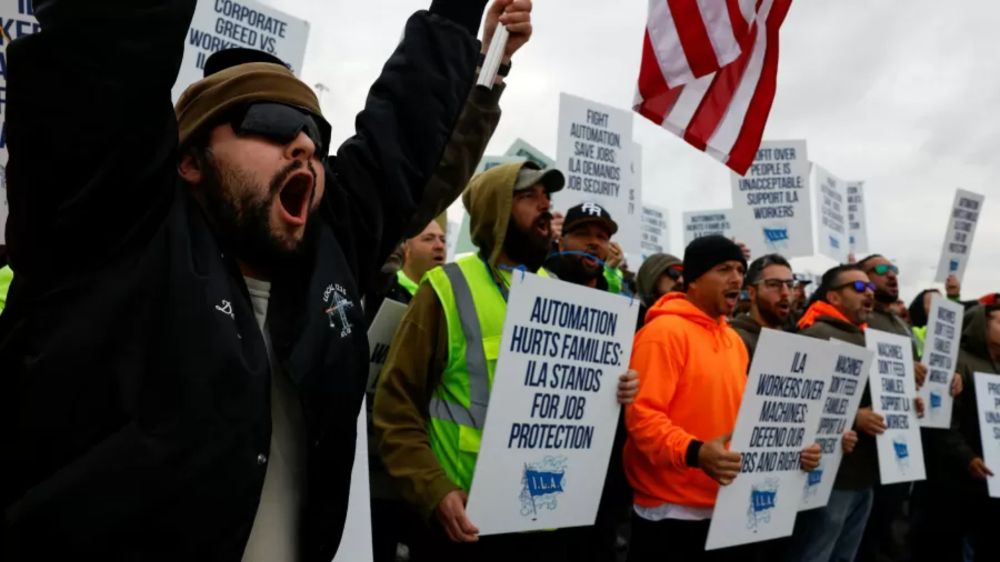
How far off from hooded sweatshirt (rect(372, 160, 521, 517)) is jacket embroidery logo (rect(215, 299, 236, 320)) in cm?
174

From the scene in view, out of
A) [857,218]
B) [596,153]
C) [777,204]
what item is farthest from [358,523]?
[857,218]

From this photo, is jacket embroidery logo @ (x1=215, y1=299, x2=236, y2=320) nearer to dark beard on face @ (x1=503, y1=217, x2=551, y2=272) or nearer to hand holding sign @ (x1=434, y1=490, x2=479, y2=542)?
hand holding sign @ (x1=434, y1=490, x2=479, y2=542)

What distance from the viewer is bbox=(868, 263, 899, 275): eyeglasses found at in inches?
261

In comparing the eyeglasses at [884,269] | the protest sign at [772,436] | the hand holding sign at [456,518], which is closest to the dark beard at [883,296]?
the eyeglasses at [884,269]

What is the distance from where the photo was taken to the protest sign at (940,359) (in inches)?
235

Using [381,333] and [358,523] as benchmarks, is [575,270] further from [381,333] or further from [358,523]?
[358,523]

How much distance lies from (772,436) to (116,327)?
3.37 m

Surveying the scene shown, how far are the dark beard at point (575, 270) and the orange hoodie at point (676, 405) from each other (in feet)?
1.84

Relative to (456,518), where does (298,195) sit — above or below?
above

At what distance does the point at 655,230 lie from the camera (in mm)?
10602

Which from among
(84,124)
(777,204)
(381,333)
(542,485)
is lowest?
(542,485)

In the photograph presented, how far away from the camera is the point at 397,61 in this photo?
1.86m

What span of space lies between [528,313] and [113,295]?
199 cm

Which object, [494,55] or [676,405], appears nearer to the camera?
[494,55]
